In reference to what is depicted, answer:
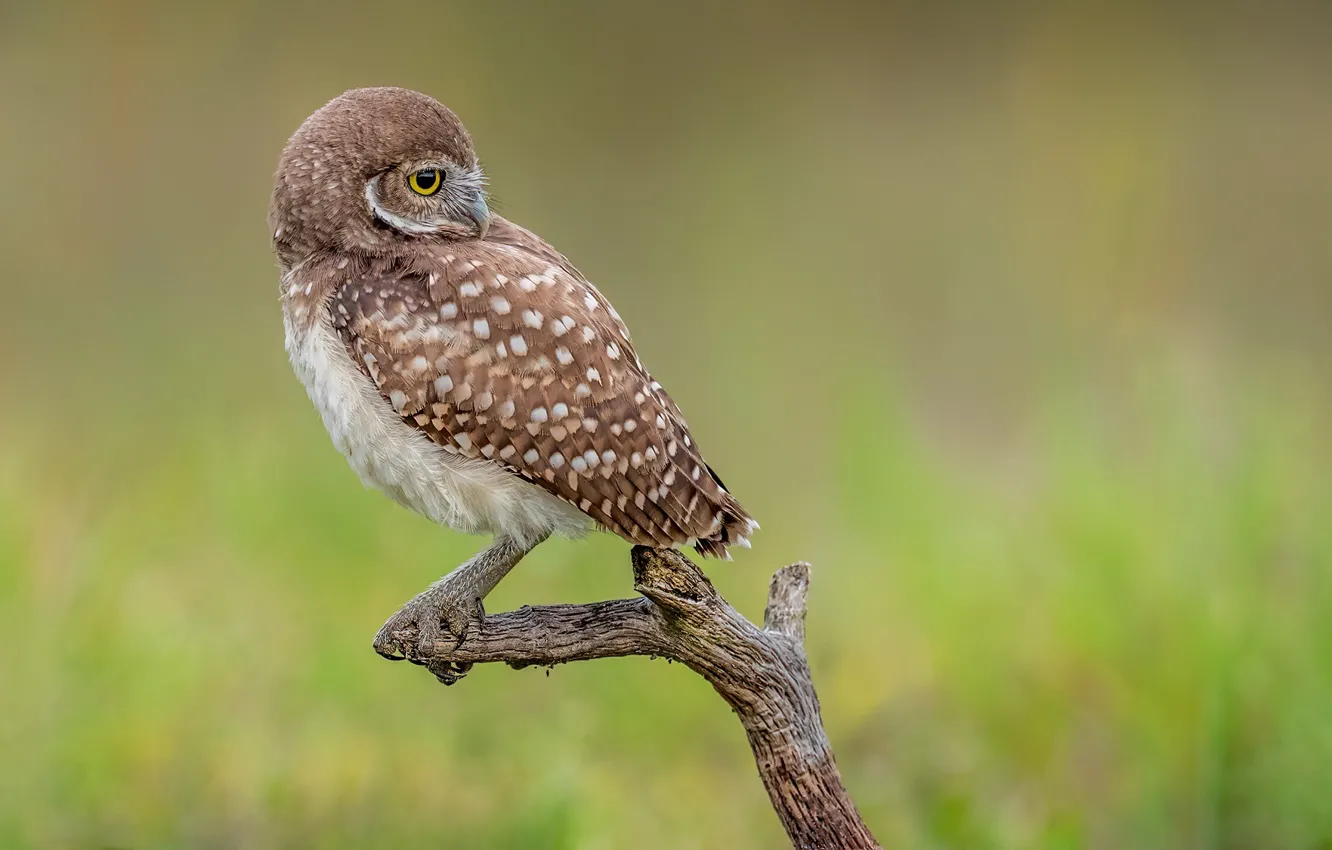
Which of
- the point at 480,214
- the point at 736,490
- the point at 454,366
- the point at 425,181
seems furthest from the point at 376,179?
the point at 736,490

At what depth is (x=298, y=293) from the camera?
2.12m

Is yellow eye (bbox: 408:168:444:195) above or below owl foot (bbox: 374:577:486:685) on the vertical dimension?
above

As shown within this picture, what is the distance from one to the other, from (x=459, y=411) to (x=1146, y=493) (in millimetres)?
2437

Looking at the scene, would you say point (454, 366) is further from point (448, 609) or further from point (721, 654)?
point (721, 654)

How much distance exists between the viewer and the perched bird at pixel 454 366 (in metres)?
1.99

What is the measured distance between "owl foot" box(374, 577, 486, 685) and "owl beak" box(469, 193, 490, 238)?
0.58 metres

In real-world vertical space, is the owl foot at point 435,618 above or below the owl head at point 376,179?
below

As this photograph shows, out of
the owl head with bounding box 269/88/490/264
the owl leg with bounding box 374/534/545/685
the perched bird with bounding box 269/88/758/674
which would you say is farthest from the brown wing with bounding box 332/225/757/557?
the owl leg with bounding box 374/534/545/685

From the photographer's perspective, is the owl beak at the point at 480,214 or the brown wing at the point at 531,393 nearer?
the brown wing at the point at 531,393

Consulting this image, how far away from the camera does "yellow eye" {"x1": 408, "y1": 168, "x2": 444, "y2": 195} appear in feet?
6.81

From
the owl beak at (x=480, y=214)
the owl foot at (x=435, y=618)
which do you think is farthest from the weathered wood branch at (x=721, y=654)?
the owl beak at (x=480, y=214)

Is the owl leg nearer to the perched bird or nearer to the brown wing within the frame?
the perched bird

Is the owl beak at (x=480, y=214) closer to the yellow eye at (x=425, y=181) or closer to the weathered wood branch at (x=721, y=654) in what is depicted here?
the yellow eye at (x=425, y=181)

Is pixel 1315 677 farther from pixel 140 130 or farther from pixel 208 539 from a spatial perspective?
pixel 140 130
